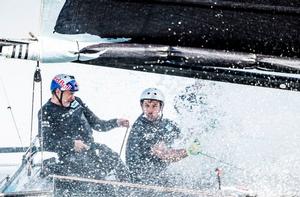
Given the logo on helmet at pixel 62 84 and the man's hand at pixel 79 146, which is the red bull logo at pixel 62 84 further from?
the man's hand at pixel 79 146

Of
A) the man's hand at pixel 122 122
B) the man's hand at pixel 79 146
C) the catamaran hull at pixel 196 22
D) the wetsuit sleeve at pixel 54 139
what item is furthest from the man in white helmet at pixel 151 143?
the catamaran hull at pixel 196 22

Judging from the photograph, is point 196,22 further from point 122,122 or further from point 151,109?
point 122,122

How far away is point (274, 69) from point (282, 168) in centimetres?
257

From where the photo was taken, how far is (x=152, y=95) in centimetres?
388

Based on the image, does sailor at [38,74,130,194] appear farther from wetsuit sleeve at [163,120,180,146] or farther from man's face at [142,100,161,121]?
wetsuit sleeve at [163,120,180,146]

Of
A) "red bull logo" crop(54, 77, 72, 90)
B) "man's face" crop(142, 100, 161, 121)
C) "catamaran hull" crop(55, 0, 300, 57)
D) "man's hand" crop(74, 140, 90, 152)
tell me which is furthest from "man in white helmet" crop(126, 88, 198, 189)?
"catamaran hull" crop(55, 0, 300, 57)

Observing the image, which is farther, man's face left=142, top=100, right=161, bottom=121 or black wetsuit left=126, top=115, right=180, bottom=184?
man's face left=142, top=100, right=161, bottom=121

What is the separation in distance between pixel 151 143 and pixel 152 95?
587mm

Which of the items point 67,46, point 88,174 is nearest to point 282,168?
point 88,174

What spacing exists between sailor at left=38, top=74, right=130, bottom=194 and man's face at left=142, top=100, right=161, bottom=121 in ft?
0.83

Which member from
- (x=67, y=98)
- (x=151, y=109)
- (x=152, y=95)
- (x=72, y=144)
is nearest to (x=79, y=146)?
(x=72, y=144)

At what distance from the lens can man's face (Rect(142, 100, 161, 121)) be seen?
12.3 feet

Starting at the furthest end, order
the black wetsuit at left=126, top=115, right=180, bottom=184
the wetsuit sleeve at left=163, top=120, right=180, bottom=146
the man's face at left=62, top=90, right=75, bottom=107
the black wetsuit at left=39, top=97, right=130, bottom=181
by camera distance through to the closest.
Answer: the wetsuit sleeve at left=163, top=120, right=180, bottom=146
the man's face at left=62, top=90, right=75, bottom=107
the black wetsuit at left=126, top=115, right=180, bottom=184
the black wetsuit at left=39, top=97, right=130, bottom=181

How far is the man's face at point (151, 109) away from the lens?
3.75 m
